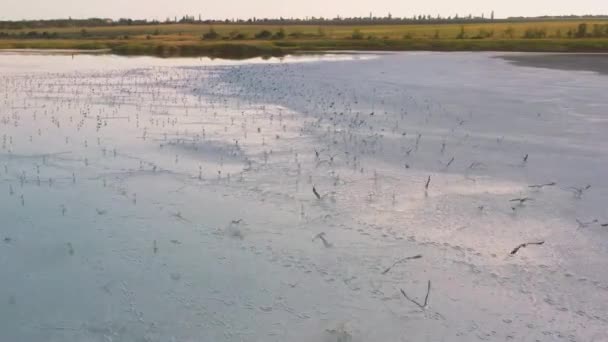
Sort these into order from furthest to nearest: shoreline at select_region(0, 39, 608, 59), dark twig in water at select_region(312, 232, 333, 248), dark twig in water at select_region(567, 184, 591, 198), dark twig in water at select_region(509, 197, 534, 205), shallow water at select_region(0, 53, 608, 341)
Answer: shoreline at select_region(0, 39, 608, 59) < dark twig in water at select_region(567, 184, 591, 198) < dark twig in water at select_region(509, 197, 534, 205) < dark twig in water at select_region(312, 232, 333, 248) < shallow water at select_region(0, 53, 608, 341)

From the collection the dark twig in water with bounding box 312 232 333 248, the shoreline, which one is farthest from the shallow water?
the shoreline

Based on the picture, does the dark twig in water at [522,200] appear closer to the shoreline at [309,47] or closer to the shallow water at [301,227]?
the shallow water at [301,227]

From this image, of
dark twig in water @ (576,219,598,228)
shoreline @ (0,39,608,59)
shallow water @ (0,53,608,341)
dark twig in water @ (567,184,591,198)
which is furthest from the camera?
shoreline @ (0,39,608,59)

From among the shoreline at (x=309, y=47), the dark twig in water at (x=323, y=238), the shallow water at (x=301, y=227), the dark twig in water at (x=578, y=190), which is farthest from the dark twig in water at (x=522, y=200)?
the shoreline at (x=309, y=47)

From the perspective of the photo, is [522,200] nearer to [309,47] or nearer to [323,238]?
[323,238]

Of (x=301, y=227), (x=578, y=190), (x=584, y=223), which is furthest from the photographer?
(x=578, y=190)

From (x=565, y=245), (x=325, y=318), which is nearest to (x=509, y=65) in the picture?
(x=565, y=245)

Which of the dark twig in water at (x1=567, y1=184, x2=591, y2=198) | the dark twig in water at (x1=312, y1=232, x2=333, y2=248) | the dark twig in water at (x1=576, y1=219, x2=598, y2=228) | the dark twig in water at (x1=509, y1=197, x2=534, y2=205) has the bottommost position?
the dark twig in water at (x1=312, y1=232, x2=333, y2=248)

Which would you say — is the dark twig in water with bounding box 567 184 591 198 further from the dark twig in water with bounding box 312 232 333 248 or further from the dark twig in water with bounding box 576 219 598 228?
the dark twig in water with bounding box 312 232 333 248

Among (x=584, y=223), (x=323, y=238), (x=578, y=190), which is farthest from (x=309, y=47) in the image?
(x=323, y=238)
